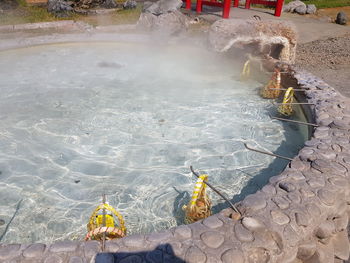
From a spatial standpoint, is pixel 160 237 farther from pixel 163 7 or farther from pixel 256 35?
pixel 163 7

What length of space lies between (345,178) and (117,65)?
8.57 m

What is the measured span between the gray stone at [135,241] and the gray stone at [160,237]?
0.08 meters

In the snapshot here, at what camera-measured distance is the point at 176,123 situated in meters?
6.95

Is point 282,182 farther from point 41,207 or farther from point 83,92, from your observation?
point 83,92

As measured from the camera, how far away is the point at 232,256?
115 inches

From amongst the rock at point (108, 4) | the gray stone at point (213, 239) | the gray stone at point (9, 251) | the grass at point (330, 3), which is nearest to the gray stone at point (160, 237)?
the gray stone at point (213, 239)

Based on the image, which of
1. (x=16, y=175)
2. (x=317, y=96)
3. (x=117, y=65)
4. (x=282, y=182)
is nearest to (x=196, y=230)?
(x=282, y=182)

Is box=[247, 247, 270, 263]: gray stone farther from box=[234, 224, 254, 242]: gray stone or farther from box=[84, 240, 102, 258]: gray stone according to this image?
box=[84, 240, 102, 258]: gray stone

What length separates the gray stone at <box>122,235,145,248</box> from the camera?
306cm

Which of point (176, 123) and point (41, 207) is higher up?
point (176, 123)

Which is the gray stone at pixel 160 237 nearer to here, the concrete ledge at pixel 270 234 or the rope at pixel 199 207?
the concrete ledge at pixel 270 234

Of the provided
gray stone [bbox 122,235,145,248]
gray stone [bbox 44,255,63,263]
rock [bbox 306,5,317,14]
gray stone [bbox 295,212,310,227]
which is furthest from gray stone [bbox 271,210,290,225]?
rock [bbox 306,5,317,14]

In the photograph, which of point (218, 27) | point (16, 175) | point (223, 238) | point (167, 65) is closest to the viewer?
point (223, 238)

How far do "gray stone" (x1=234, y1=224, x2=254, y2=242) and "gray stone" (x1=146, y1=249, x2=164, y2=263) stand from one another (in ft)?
2.81
